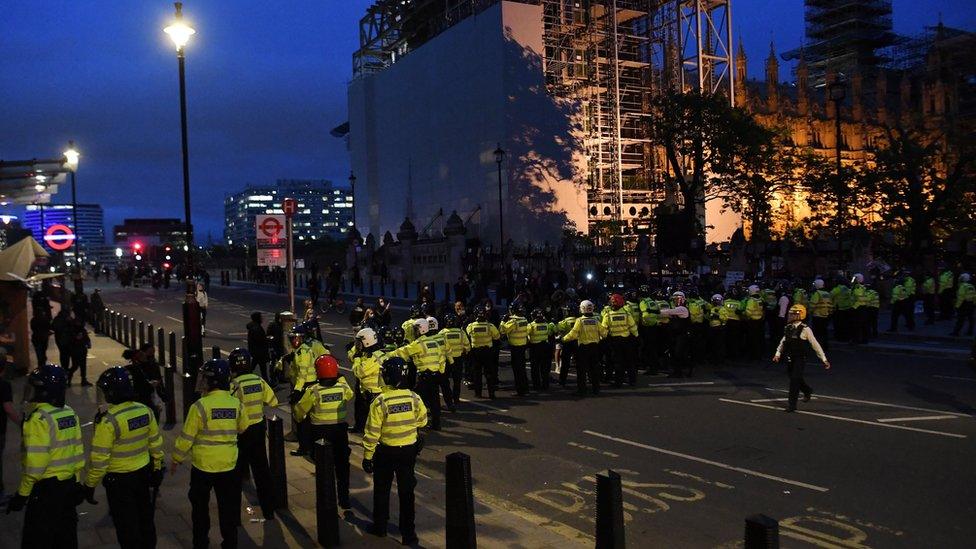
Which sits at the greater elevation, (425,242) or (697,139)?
(697,139)

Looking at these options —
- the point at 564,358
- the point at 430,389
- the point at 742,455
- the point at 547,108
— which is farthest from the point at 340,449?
the point at 547,108

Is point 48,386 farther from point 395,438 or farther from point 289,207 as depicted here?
point 289,207

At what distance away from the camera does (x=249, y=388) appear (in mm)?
7641

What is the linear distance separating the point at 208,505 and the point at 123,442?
0.89m

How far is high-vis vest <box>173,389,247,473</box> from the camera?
6434 millimetres

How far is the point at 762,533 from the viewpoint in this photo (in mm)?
4234

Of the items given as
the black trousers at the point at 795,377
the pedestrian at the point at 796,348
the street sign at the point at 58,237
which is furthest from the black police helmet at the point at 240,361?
the street sign at the point at 58,237

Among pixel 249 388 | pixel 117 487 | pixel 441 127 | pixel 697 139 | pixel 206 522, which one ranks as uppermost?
pixel 441 127

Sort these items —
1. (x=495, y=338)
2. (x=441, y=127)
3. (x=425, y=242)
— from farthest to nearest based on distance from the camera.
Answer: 1. (x=441, y=127)
2. (x=425, y=242)
3. (x=495, y=338)

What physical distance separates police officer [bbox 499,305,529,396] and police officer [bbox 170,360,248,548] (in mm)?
7781

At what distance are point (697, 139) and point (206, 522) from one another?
108 feet

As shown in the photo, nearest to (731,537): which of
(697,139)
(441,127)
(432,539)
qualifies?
(432,539)

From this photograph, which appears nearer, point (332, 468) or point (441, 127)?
point (332, 468)

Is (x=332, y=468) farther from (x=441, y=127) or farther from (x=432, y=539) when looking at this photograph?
(x=441, y=127)
